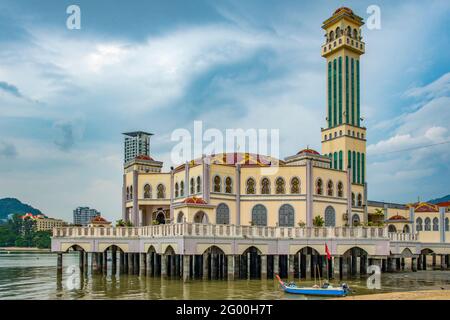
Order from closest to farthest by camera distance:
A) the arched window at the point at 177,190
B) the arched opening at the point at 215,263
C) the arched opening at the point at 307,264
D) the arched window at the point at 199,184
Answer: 1. the arched opening at the point at 215,263
2. the arched opening at the point at 307,264
3. the arched window at the point at 199,184
4. the arched window at the point at 177,190

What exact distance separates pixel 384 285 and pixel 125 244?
24870mm

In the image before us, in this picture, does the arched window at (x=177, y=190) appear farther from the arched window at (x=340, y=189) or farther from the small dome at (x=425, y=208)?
the small dome at (x=425, y=208)

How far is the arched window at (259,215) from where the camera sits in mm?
55812

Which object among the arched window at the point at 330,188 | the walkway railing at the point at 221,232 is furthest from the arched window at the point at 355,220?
the walkway railing at the point at 221,232

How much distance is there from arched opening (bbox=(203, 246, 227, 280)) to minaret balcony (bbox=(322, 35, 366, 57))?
143 ft

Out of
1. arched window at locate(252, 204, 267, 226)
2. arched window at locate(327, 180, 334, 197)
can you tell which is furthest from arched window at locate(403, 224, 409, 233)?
arched window at locate(252, 204, 267, 226)

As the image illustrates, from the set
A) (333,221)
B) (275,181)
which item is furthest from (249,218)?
(333,221)

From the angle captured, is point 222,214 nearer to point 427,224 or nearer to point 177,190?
point 177,190

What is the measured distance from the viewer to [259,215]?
55906 mm

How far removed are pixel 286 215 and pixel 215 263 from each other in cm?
1100

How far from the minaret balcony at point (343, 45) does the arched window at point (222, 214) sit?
37.9 metres

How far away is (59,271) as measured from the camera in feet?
172
